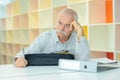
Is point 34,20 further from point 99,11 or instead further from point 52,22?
point 99,11

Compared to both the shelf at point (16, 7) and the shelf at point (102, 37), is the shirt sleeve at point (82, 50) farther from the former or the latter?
the shelf at point (16, 7)

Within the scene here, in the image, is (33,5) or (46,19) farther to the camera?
→ (33,5)

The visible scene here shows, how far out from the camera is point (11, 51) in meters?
6.24

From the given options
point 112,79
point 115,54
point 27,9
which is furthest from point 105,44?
point 27,9

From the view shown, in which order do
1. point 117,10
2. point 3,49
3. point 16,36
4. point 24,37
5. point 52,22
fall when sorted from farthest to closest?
1. point 3,49
2. point 16,36
3. point 24,37
4. point 52,22
5. point 117,10

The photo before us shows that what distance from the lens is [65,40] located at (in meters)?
2.17

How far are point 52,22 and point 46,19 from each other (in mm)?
251

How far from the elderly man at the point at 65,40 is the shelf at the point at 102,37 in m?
1.16

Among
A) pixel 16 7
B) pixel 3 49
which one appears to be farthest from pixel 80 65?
pixel 3 49

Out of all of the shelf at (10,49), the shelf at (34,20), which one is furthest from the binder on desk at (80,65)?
the shelf at (10,49)

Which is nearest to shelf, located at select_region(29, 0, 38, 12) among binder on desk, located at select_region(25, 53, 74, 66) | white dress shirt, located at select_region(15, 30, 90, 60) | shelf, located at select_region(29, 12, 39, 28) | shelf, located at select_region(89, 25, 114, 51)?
shelf, located at select_region(29, 12, 39, 28)

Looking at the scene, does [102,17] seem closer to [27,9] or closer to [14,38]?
[27,9]

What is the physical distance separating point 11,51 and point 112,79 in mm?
5209

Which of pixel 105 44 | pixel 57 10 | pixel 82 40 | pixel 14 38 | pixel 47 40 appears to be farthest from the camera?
pixel 14 38
